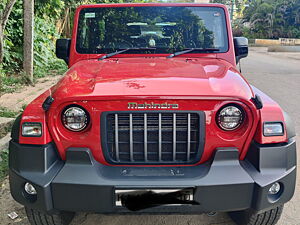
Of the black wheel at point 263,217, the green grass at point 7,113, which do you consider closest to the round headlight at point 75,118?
the black wheel at point 263,217

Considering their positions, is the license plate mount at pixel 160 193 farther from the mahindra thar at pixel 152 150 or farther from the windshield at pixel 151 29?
the windshield at pixel 151 29

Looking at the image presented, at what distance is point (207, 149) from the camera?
2.40m

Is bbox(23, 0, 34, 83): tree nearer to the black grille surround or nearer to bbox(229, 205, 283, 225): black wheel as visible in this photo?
the black grille surround

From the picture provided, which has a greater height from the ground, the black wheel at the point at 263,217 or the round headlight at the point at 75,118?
the round headlight at the point at 75,118

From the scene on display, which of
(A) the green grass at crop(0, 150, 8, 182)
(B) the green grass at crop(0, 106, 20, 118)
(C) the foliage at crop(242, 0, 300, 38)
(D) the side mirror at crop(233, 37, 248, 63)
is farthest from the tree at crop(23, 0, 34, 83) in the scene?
(C) the foliage at crop(242, 0, 300, 38)

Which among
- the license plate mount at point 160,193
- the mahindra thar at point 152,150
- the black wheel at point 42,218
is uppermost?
the mahindra thar at point 152,150

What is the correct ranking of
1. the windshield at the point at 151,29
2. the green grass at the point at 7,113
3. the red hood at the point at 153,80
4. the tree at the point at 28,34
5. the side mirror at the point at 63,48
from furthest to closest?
the tree at the point at 28,34 < the green grass at the point at 7,113 < the side mirror at the point at 63,48 < the windshield at the point at 151,29 < the red hood at the point at 153,80

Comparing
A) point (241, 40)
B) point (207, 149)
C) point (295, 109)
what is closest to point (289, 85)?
point (295, 109)

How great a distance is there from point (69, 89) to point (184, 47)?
1.57 m

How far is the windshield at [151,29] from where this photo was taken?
3.64 metres

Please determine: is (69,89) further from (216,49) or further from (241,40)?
(241,40)

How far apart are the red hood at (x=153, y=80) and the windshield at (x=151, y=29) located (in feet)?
1.53

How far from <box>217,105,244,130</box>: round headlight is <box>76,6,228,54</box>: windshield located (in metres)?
1.36

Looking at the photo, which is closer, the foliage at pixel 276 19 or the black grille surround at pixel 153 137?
the black grille surround at pixel 153 137
